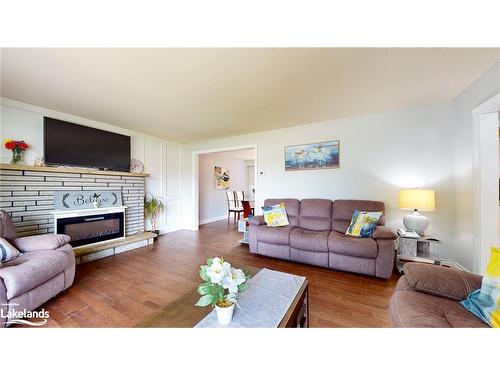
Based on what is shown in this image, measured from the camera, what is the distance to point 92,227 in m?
2.98

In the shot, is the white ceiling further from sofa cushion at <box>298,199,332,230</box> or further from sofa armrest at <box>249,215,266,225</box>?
sofa armrest at <box>249,215,266,225</box>

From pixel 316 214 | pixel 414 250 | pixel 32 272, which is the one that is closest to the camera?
pixel 32 272

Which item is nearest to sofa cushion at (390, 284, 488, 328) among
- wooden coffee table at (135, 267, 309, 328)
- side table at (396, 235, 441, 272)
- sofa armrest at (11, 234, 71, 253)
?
wooden coffee table at (135, 267, 309, 328)

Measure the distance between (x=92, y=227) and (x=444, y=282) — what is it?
427 centimetres

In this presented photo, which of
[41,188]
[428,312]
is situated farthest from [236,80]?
[41,188]

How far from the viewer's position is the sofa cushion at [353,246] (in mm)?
2135

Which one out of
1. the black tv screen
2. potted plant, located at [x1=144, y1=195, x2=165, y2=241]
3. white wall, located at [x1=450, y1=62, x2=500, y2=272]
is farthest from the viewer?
potted plant, located at [x1=144, y1=195, x2=165, y2=241]

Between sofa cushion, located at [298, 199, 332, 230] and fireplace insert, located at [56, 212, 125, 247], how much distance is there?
131 inches

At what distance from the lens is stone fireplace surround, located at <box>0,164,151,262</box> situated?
230 cm

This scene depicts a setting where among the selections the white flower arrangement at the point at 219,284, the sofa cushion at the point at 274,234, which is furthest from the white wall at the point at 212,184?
the white flower arrangement at the point at 219,284

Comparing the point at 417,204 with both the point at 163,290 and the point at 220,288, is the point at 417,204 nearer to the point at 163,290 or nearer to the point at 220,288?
the point at 220,288

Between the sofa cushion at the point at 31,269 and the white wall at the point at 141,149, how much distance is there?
1.74 metres

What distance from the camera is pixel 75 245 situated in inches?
108
